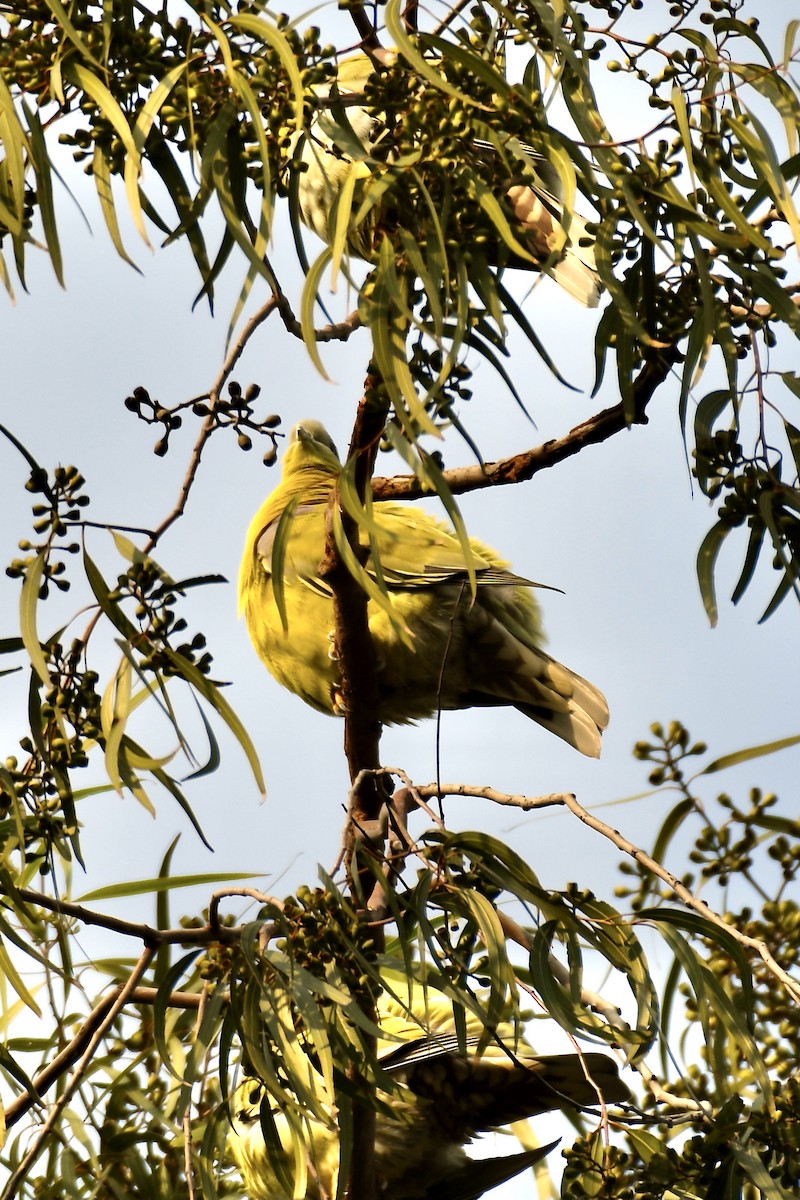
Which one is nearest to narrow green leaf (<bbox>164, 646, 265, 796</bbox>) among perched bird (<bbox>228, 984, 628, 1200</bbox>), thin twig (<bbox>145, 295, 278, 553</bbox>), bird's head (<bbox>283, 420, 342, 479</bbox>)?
thin twig (<bbox>145, 295, 278, 553</bbox>)

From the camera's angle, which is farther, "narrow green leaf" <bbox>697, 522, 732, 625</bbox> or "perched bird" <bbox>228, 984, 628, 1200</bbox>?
"perched bird" <bbox>228, 984, 628, 1200</bbox>

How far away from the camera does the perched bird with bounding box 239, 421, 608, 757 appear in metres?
3.59

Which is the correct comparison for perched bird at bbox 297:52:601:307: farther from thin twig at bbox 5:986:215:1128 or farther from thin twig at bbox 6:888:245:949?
thin twig at bbox 5:986:215:1128

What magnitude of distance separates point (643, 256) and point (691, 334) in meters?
0.13

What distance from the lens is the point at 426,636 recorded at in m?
3.61

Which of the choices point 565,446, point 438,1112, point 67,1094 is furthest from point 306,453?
point 67,1094

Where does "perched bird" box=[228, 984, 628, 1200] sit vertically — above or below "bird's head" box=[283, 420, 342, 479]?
below

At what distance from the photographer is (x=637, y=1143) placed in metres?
2.09

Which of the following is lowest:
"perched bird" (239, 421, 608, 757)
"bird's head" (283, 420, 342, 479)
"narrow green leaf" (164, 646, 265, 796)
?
"narrow green leaf" (164, 646, 265, 796)

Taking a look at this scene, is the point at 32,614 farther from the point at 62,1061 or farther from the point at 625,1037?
the point at 625,1037

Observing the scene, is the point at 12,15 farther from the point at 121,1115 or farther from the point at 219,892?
the point at 121,1115

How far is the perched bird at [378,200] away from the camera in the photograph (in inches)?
57.3

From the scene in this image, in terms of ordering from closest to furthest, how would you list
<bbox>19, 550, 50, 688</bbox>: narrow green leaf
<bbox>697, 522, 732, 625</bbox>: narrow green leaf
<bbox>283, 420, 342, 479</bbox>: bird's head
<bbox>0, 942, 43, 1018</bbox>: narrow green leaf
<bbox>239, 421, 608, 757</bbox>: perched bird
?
<bbox>19, 550, 50, 688</bbox>: narrow green leaf
<bbox>697, 522, 732, 625</bbox>: narrow green leaf
<bbox>0, 942, 43, 1018</bbox>: narrow green leaf
<bbox>239, 421, 608, 757</bbox>: perched bird
<bbox>283, 420, 342, 479</bbox>: bird's head

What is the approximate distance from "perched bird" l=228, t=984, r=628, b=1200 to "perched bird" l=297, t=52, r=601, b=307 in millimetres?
1520
